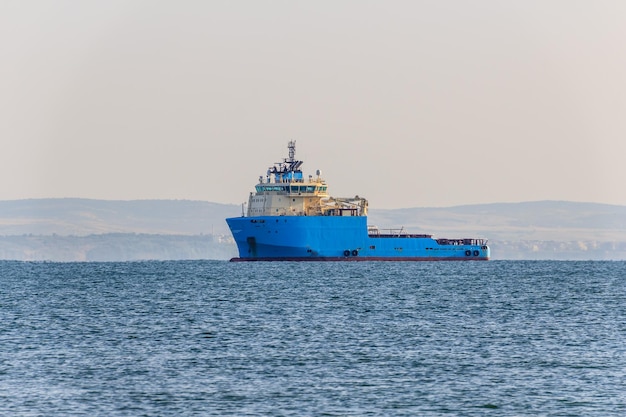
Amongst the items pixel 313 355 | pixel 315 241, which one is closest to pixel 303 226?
pixel 315 241

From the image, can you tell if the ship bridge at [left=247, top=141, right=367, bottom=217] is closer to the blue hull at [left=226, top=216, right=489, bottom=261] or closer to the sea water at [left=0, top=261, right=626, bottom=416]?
the blue hull at [left=226, top=216, right=489, bottom=261]

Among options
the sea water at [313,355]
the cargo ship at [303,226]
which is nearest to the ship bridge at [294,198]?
the cargo ship at [303,226]

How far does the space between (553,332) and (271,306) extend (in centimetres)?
1965

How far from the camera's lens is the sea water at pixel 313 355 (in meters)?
31.6

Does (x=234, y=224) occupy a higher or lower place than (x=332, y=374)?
higher

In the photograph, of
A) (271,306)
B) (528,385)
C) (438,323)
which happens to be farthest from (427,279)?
(528,385)

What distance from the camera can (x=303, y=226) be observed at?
419ft

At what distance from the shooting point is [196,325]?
174 ft

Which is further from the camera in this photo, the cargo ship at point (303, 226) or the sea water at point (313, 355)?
the cargo ship at point (303, 226)

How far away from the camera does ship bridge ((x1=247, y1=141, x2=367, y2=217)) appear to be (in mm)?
131750

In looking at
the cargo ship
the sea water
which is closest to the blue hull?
the cargo ship

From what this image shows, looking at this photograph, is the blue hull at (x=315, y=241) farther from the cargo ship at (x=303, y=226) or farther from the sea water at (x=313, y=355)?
the sea water at (x=313, y=355)

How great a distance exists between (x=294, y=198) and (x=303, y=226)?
5413 mm

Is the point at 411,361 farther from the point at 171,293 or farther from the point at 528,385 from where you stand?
the point at 171,293
